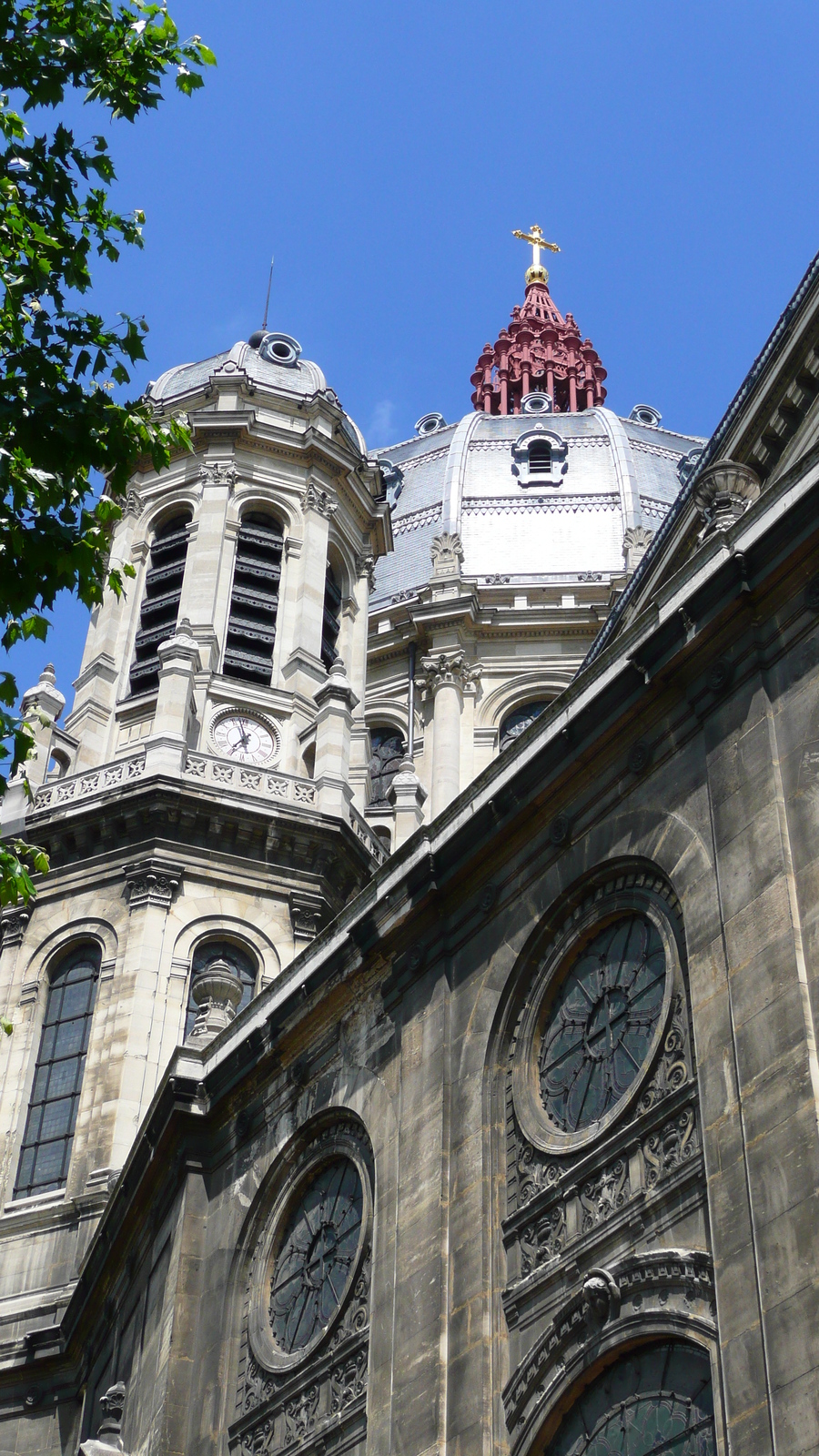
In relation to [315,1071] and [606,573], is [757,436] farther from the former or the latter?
[606,573]

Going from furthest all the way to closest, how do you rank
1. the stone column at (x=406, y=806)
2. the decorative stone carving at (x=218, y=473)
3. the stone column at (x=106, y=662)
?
1. the stone column at (x=406, y=806)
2. the decorative stone carving at (x=218, y=473)
3. the stone column at (x=106, y=662)

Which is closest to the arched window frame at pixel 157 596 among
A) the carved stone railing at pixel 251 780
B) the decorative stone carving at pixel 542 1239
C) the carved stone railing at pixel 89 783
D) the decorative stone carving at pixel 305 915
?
the carved stone railing at pixel 89 783

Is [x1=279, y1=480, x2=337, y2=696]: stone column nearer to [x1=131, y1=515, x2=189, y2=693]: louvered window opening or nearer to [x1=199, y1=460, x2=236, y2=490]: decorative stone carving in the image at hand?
[x1=199, y1=460, x2=236, y2=490]: decorative stone carving

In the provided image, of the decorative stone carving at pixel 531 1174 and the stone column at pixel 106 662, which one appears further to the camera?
the stone column at pixel 106 662

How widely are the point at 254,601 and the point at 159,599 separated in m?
2.19

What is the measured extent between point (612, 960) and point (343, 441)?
2836cm

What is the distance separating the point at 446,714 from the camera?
6084cm

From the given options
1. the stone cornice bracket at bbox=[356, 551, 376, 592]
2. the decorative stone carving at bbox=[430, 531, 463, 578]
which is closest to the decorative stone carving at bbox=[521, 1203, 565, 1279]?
the stone cornice bracket at bbox=[356, 551, 376, 592]

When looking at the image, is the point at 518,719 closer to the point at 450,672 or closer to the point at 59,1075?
the point at 450,672

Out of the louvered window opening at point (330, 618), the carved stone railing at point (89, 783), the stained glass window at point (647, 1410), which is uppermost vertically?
the louvered window opening at point (330, 618)

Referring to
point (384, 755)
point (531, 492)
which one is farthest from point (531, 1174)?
point (531, 492)

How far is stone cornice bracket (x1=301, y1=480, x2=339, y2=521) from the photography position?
4762 centimetres

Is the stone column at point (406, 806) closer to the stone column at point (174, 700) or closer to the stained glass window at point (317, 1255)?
the stone column at point (174, 700)

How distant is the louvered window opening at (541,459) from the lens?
7194 cm
